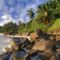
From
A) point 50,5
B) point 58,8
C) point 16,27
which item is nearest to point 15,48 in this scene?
point 58,8

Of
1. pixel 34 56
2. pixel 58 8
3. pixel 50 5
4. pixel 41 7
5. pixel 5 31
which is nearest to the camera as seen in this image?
pixel 34 56

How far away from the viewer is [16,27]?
183ft

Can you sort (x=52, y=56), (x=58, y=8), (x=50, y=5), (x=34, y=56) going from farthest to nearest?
(x=50, y=5) → (x=58, y=8) → (x=34, y=56) → (x=52, y=56)

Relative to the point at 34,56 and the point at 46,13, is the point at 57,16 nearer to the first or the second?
the point at 46,13

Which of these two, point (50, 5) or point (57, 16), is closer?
point (57, 16)

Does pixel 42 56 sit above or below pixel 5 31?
above

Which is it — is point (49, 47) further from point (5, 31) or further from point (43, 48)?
point (5, 31)

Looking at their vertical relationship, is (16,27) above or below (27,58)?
below

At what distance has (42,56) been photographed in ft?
16.5

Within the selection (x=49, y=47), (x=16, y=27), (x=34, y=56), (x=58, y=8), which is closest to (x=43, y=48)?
(x=49, y=47)

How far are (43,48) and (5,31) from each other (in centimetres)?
5956

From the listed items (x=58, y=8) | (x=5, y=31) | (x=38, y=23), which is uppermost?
(x=58, y=8)

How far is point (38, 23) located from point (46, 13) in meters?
2.06

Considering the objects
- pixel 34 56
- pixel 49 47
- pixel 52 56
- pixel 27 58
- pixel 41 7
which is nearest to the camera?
pixel 52 56
